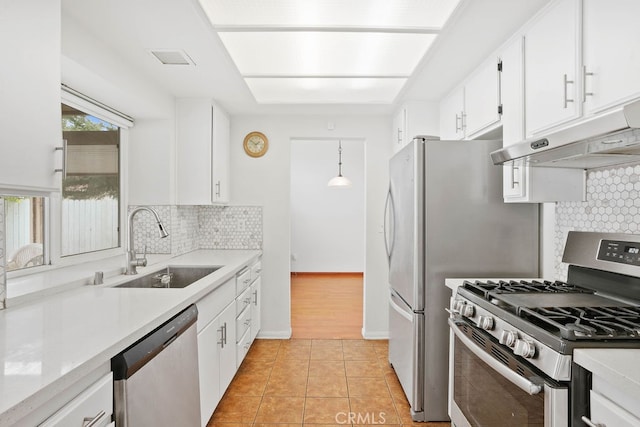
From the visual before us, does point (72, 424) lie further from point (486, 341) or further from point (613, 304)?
point (613, 304)

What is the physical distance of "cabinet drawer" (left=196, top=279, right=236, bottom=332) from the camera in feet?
6.10

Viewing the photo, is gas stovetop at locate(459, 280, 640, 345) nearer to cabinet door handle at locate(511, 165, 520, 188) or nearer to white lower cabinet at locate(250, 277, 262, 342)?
cabinet door handle at locate(511, 165, 520, 188)

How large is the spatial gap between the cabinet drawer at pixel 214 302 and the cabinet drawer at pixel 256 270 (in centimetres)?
61

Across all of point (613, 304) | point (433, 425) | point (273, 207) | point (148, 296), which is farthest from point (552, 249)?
point (273, 207)

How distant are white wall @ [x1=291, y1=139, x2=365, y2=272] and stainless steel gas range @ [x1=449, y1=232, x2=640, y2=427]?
4.98m

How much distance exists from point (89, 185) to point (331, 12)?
201cm

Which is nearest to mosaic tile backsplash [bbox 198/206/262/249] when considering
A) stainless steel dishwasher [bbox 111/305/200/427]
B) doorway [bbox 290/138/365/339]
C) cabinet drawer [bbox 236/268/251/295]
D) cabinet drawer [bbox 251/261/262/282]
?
cabinet drawer [bbox 251/261/262/282]

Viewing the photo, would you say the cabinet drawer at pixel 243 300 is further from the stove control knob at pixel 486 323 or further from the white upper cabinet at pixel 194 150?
the stove control knob at pixel 486 323

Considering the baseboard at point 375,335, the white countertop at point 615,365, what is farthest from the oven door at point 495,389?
the baseboard at point 375,335

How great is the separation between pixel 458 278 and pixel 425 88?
147cm

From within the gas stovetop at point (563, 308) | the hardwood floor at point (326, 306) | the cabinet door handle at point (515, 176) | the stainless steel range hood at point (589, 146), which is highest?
the stainless steel range hood at point (589, 146)

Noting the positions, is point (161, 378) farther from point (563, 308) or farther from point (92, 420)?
point (563, 308)

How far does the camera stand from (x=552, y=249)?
2.00 meters

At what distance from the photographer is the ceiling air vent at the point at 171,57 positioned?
2070 millimetres
